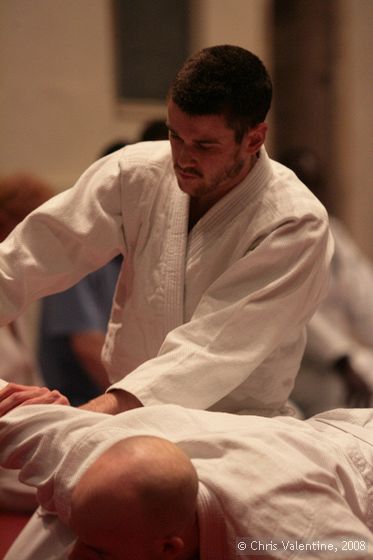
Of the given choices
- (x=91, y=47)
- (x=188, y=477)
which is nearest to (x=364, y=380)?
(x=91, y=47)

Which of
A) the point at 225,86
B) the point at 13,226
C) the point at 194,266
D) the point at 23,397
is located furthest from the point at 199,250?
the point at 13,226

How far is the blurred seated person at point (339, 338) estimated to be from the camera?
391 centimetres

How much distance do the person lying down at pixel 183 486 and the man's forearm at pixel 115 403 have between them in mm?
197

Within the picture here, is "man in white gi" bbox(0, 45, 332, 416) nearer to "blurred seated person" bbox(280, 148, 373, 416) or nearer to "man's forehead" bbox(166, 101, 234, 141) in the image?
"man's forehead" bbox(166, 101, 234, 141)

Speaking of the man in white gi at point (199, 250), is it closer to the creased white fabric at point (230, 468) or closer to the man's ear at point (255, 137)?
the man's ear at point (255, 137)

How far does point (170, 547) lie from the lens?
4.87 ft

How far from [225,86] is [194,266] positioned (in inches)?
16.1

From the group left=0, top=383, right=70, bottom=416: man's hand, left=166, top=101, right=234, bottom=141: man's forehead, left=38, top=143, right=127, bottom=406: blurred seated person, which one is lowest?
left=38, top=143, right=127, bottom=406: blurred seated person

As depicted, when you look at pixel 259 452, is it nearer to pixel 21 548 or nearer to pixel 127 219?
pixel 21 548

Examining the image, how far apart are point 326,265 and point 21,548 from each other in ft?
2.95

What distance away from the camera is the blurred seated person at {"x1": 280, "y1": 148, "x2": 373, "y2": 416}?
3.91m

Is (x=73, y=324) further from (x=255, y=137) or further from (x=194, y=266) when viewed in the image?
(x=255, y=137)

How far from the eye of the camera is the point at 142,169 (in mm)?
2195

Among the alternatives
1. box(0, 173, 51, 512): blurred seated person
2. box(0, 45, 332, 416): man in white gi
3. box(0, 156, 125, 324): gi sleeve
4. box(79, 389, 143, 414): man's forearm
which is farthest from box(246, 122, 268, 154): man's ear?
box(0, 173, 51, 512): blurred seated person
